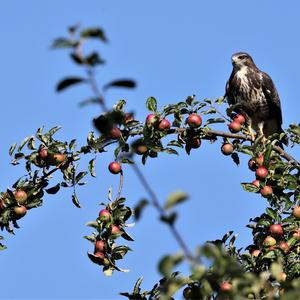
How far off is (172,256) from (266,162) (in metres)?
4.02

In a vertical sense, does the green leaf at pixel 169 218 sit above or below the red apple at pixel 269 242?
below

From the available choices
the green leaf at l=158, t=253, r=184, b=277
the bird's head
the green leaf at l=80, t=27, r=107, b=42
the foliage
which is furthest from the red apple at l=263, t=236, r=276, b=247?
the bird's head

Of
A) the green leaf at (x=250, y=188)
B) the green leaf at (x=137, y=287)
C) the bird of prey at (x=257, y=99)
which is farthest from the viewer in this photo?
the bird of prey at (x=257, y=99)

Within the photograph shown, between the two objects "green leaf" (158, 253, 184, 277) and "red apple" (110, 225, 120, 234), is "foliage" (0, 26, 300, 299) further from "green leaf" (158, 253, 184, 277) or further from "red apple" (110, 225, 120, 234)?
"green leaf" (158, 253, 184, 277)

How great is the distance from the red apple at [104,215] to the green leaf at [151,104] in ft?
3.12

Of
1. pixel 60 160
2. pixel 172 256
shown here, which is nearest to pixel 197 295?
pixel 172 256

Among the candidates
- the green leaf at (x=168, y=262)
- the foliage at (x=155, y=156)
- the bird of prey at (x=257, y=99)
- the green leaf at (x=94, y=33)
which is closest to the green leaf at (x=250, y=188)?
the foliage at (x=155, y=156)

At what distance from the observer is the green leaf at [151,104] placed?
21.1ft

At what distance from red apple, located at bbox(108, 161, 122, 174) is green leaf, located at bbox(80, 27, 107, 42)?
380 cm

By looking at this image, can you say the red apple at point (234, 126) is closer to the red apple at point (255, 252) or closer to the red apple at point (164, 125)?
the red apple at point (164, 125)

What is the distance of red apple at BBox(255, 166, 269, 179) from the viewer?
6254 mm

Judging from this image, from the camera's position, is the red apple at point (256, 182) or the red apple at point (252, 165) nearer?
the red apple at point (256, 182)

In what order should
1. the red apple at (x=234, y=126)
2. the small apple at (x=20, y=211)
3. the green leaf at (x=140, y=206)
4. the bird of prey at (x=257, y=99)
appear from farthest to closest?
the bird of prey at (x=257, y=99)
the red apple at (x=234, y=126)
the small apple at (x=20, y=211)
the green leaf at (x=140, y=206)

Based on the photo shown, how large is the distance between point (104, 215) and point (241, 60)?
5.05 meters
